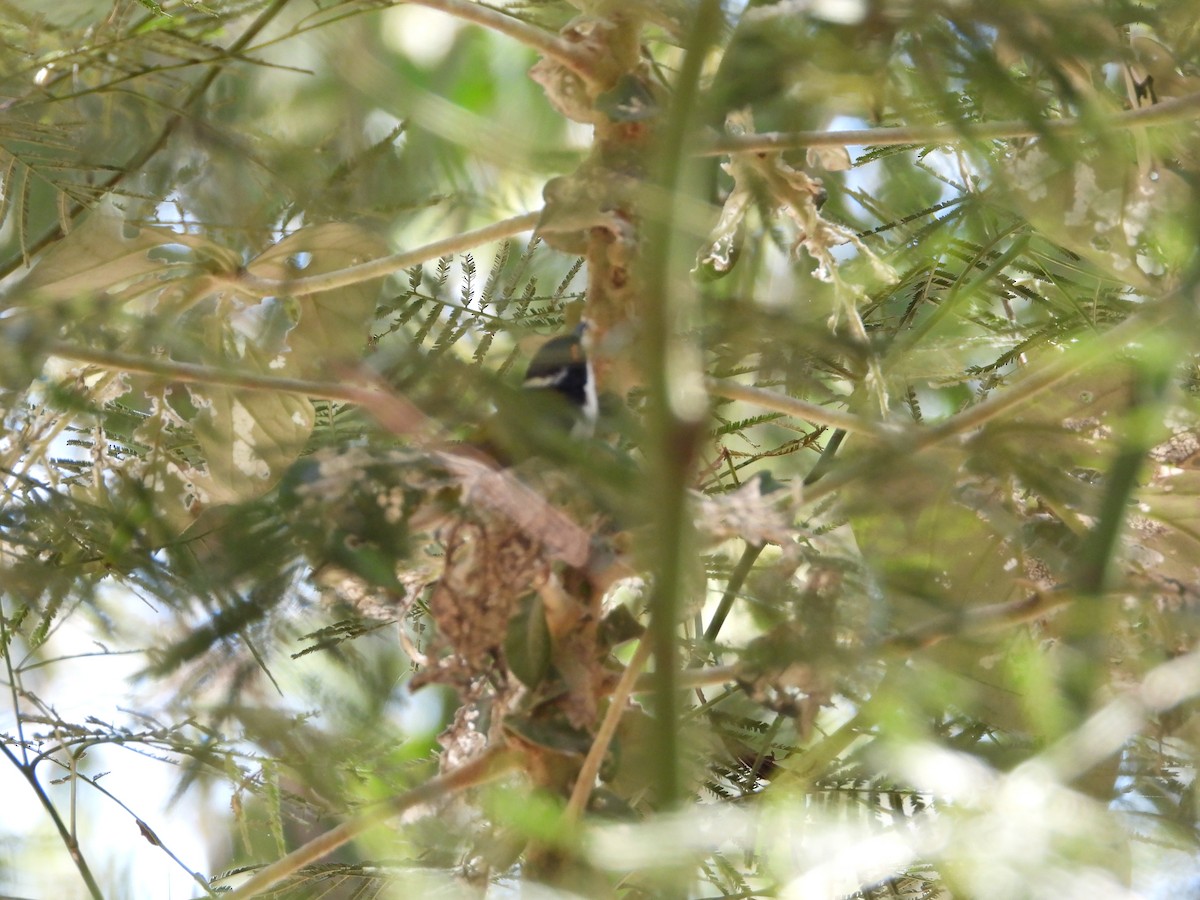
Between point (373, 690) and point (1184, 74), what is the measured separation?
0.98 ft

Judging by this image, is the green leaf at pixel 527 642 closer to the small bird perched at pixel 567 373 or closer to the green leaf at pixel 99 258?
the small bird perched at pixel 567 373

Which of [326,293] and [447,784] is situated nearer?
[447,784]

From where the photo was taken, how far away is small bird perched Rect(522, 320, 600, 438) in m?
0.25

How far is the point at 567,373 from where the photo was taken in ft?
0.85


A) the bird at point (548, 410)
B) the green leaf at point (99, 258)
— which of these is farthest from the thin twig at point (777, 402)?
the green leaf at point (99, 258)

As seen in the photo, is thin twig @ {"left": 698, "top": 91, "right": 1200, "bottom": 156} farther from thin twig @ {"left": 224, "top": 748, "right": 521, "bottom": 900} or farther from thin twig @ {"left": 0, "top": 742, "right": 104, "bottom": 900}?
thin twig @ {"left": 0, "top": 742, "right": 104, "bottom": 900}

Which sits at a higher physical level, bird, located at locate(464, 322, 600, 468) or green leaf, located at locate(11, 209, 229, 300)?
green leaf, located at locate(11, 209, 229, 300)

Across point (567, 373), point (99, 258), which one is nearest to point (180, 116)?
point (99, 258)

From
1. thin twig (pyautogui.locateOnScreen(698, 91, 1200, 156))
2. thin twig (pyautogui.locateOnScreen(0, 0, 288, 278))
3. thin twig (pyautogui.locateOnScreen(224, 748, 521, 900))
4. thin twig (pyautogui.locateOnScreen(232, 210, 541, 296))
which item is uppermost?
thin twig (pyautogui.locateOnScreen(0, 0, 288, 278))

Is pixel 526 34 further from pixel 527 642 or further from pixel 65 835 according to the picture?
pixel 65 835

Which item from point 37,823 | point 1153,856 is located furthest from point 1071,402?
point 37,823

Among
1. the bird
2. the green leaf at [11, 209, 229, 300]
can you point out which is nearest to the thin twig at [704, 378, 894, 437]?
the bird

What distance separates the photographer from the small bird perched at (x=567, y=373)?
25cm

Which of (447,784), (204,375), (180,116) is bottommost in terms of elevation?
(447,784)
